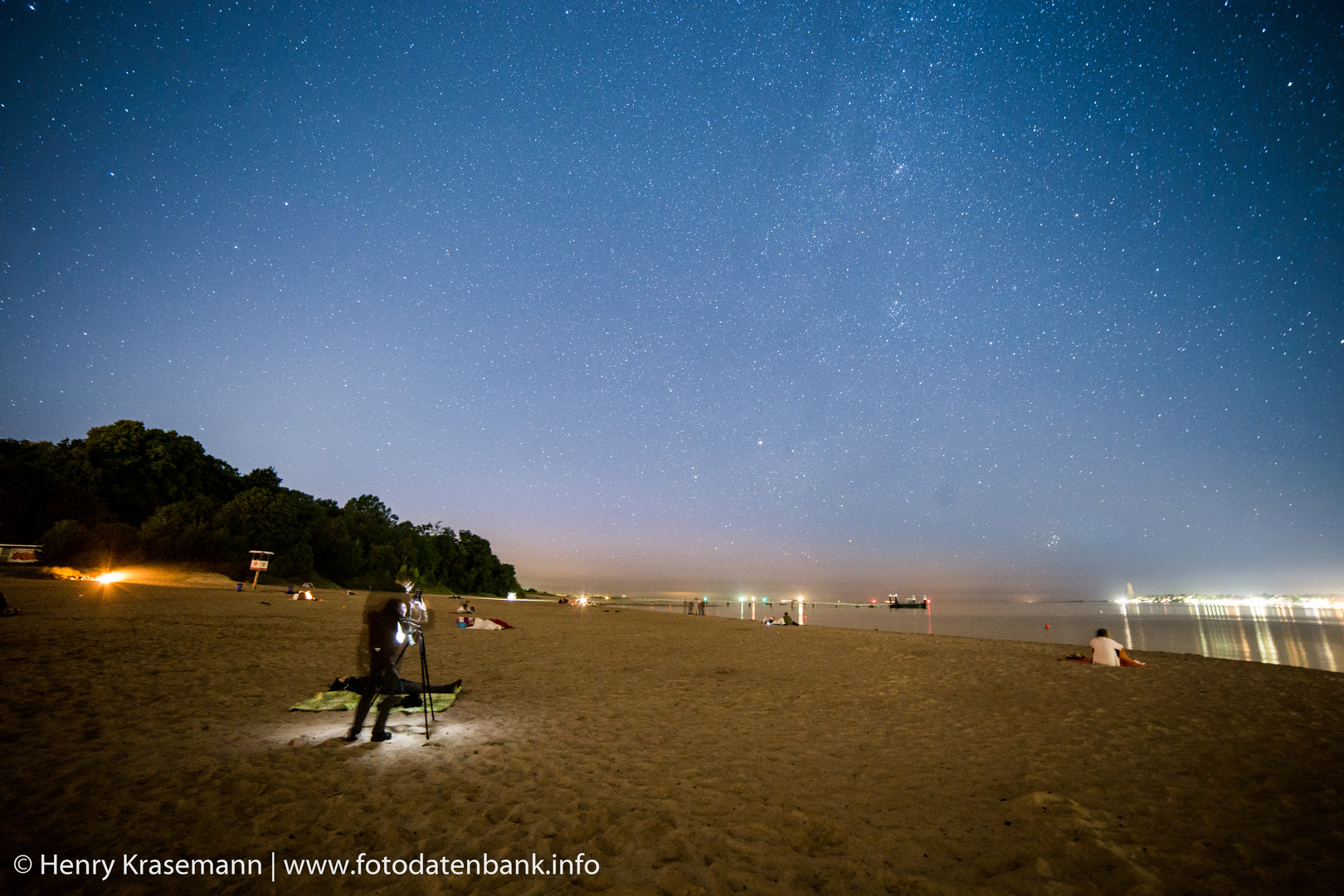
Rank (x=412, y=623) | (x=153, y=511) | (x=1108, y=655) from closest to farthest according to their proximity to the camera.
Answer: (x=412, y=623)
(x=1108, y=655)
(x=153, y=511)

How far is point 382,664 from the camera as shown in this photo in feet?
25.3

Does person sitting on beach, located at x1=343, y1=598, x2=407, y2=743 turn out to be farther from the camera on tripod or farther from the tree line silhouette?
the tree line silhouette

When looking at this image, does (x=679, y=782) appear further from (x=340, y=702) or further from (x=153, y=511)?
(x=153, y=511)

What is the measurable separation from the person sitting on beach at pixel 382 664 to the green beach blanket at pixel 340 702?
1.30 meters

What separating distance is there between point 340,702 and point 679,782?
679 cm

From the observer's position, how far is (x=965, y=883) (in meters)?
4.42

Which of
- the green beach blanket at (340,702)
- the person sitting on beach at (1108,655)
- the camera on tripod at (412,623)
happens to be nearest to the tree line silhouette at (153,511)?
the green beach blanket at (340,702)

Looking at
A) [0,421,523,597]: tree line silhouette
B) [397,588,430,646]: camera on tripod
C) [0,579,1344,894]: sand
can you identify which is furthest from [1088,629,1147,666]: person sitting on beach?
Answer: [0,421,523,597]: tree line silhouette

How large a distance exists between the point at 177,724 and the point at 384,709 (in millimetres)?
3215

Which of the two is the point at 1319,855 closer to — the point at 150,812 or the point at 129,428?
the point at 150,812

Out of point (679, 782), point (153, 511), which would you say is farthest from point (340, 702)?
point (153, 511)

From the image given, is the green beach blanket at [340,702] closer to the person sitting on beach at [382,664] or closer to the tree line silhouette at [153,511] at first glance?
the person sitting on beach at [382,664]

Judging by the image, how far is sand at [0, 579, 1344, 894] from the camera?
15.0ft

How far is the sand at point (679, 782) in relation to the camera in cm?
457
